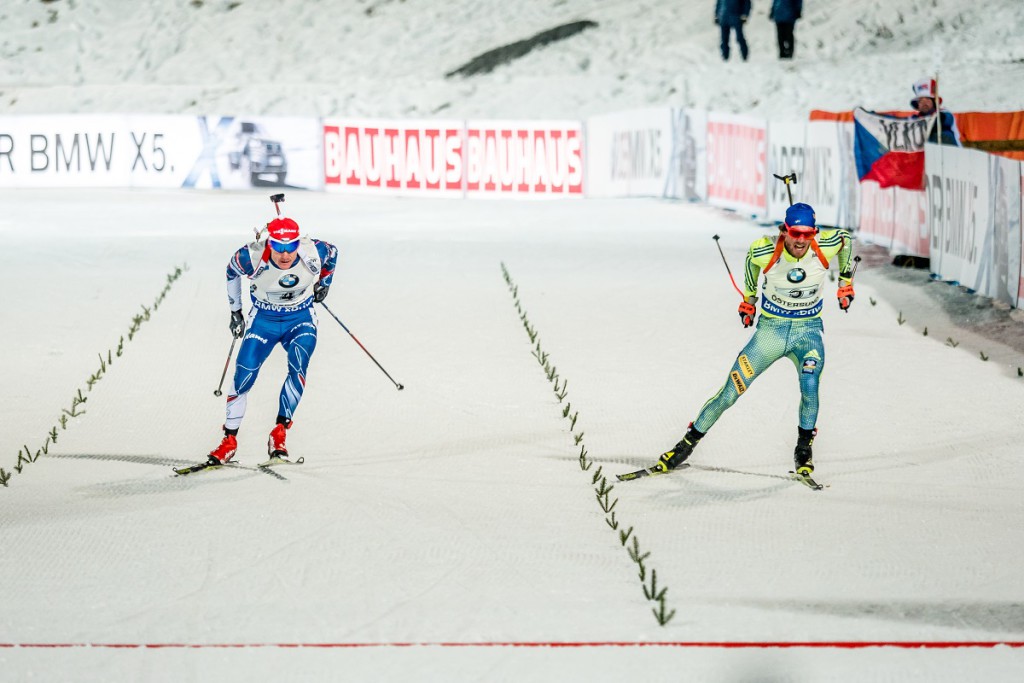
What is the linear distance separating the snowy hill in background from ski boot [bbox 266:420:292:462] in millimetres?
26795

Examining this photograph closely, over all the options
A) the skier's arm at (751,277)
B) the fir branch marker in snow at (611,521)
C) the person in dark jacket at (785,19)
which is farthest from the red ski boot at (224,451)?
the person in dark jacket at (785,19)

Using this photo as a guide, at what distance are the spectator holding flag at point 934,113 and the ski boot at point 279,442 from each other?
11.7m

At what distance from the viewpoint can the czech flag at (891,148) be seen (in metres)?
20.8

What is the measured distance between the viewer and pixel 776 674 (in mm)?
6969

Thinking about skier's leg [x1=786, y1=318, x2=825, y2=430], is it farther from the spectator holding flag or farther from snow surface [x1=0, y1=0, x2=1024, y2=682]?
the spectator holding flag

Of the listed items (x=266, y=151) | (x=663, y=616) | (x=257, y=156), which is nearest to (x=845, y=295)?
(x=663, y=616)

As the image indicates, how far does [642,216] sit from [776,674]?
22.6m

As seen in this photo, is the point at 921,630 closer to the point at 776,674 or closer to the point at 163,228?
the point at 776,674

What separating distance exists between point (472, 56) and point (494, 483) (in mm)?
40313

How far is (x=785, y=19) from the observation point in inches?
1547

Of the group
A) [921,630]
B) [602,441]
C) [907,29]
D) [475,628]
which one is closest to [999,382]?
[602,441]

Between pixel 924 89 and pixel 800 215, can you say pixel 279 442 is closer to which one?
pixel 800 215

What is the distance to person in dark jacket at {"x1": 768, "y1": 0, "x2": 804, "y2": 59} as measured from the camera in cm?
3897

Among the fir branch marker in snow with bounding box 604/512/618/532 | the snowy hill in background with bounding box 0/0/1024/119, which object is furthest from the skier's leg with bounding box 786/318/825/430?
the snowy hill in background with bounding box 0/0/1024/119
